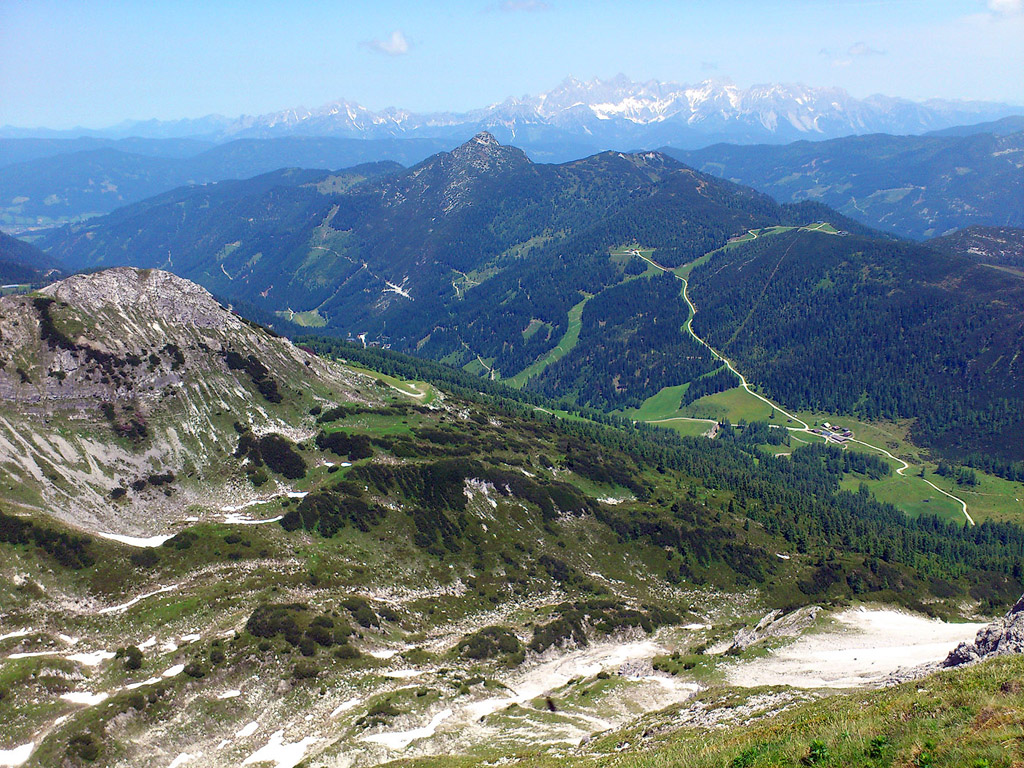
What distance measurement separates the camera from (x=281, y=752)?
7619cm

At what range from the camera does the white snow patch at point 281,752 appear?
244 feet

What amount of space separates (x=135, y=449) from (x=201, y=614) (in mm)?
51636

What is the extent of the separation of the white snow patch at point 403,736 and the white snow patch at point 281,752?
22.7 ft

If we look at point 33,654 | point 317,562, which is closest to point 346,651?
point 317,562

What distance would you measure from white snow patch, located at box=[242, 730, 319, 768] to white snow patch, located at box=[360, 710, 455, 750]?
6908 millimetres

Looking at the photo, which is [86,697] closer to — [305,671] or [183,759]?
[183,759]

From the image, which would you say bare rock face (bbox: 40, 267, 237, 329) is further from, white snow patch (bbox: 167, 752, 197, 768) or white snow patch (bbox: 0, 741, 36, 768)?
white snow patch (bbox: 167, 752, 197, 768)

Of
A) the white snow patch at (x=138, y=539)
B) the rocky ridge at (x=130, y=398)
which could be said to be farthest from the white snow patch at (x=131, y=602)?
the rocky ridge at (x=130, y=398)

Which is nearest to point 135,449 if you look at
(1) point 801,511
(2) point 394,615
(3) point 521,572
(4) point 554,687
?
(2) point 394,615

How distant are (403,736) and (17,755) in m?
40.2

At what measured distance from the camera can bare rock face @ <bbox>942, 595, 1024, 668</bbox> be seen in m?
65.8

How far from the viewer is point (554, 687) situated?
97.6 m

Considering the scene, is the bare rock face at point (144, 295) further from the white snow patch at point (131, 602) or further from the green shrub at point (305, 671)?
the green shrub at point (305, 671)

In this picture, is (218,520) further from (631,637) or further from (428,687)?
(631,637)
